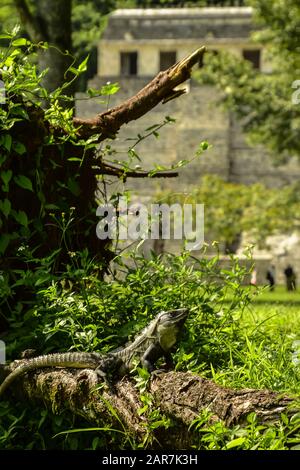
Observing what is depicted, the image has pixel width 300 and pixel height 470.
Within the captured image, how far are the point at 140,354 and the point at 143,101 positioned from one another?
8.91ft

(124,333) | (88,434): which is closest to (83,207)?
(124,333)

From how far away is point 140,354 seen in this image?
7012mm

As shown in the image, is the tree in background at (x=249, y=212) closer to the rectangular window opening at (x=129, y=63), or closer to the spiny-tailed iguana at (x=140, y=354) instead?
the rectangular window opening at (x=129, y=63)

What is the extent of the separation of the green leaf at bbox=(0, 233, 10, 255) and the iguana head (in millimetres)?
1477

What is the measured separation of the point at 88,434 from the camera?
715 centimetres

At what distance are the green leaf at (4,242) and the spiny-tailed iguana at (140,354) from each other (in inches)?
45.6

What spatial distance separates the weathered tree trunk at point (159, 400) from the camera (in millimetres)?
6074

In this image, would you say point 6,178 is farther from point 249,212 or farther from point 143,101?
point 249,212

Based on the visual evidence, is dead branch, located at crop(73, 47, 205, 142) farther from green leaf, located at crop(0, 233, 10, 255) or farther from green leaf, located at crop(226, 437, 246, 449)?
green leaf, located at crop(226, 437, 246, 449)

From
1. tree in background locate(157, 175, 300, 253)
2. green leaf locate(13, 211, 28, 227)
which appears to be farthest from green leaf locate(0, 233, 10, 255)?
tree in background locate(157, 175, 300, 253)

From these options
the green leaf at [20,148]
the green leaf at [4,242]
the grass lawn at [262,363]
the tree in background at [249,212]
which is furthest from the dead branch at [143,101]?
the tree in background at [249,212]

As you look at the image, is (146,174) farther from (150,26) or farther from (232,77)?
(150,26)

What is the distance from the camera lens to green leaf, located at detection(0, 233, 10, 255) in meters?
8.09
